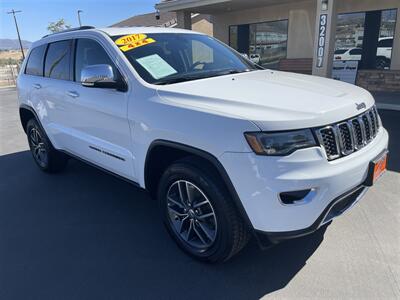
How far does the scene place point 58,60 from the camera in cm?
419

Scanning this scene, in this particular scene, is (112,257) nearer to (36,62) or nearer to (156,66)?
(156,66)

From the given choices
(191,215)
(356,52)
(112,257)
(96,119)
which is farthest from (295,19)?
(112,257)

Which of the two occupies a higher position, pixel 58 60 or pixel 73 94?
pixel 58 60

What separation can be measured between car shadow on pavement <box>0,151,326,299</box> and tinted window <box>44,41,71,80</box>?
58.8 inches

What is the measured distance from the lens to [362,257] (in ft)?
9.12

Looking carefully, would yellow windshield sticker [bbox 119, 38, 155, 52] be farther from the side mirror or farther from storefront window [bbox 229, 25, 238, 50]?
storefront window [bbox 229, 25, 238, 50]

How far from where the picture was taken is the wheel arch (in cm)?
227

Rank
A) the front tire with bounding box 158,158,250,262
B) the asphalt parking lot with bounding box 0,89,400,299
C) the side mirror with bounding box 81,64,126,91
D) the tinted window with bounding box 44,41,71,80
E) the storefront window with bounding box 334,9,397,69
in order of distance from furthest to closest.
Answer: the storefront window with bounding box 334,9,397,69
the tinted window with bounding box 44,41,71,80
the side mirror with bounding box 81,64,126,91
the asphalt parking lot with bounding box 0,89,400,299
the front tire with bounding box 158,158,250,262

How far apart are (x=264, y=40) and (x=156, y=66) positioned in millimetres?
13698

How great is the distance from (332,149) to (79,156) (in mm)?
2850

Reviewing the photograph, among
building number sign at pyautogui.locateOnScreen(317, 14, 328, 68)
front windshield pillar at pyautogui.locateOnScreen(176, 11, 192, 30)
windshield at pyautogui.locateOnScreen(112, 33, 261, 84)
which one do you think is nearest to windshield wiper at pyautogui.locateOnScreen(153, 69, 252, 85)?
windshield at pyautogui.locateOnScreen(112, 33, 261, 84)

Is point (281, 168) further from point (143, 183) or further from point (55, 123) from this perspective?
point (55, 123)

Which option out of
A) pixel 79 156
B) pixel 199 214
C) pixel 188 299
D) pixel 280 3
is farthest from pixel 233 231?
pixel 280 3

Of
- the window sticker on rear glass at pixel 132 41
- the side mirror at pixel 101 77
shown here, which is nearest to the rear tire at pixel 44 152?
the side mirror at pixel 101 77
